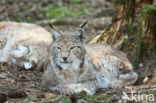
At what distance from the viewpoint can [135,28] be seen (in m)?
6.08

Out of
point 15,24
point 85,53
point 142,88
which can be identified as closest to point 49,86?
point 85,53

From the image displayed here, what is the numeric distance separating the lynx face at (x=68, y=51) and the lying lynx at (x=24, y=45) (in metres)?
1.58

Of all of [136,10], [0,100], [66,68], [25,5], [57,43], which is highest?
[25,5]

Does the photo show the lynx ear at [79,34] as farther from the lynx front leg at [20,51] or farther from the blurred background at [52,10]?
the blurred background at [52,10]

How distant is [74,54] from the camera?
495 centimetres

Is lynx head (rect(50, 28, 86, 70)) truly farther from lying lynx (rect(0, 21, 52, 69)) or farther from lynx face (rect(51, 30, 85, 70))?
lying lynx (rect(0, 21, 52, 69))

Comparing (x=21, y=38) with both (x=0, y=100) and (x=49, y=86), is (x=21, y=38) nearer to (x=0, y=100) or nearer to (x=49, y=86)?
(x=49, y=86)

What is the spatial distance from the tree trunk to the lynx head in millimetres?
1256

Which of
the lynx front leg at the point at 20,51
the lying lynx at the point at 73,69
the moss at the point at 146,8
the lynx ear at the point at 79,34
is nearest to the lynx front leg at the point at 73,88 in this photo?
the lying lynx at the point at 73,69

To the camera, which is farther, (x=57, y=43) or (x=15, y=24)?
(x=15, y=24)

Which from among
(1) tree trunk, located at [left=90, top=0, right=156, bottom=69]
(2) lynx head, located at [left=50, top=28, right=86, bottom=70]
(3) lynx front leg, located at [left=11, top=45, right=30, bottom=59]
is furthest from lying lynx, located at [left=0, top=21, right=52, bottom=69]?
(2) lynx head, located at [left=50, top=28, right=86, bottom=70]

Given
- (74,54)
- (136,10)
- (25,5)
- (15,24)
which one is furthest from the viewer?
(25,5)

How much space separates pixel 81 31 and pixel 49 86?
0.86 m

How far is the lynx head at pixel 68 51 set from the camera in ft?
16.1
